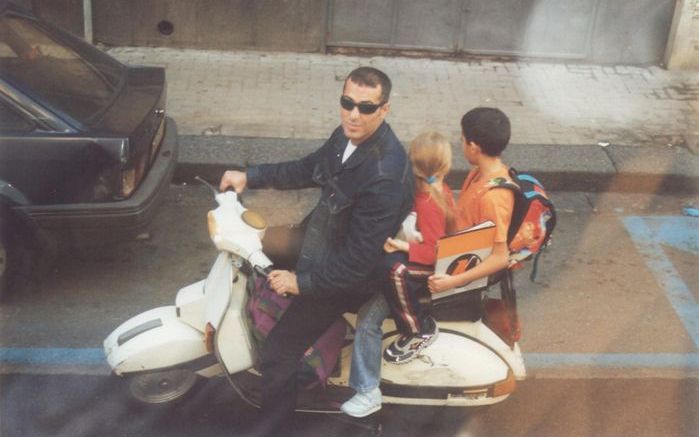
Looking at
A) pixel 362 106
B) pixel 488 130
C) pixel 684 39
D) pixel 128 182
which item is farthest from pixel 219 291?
pixel 684 39

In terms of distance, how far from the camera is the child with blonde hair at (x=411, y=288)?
4121mm

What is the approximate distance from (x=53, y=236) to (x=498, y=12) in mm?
5914

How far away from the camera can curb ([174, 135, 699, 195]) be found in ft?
24.5

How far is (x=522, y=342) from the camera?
5.60 meters

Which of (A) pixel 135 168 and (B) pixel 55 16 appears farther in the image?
(B) pixel 55 16

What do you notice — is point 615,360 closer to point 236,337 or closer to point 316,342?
point 316,342

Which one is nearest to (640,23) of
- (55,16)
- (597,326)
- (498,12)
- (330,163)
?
(498,12)

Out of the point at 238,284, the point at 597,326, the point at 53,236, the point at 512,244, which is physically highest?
the point at 512,244

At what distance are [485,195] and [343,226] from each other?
2.09 feet

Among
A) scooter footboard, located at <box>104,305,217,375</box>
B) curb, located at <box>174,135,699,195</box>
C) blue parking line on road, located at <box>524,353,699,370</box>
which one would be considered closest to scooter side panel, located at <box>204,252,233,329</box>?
scooter footboard, located at <box>104,305,217,375</box>

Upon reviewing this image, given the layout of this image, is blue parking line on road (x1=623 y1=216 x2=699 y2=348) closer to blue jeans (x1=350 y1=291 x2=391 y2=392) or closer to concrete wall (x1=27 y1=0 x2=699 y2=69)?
blue jeans (x1=350 y1=291 x2=391 y2=392)

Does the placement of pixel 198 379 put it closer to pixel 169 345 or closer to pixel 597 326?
pixel 169 345

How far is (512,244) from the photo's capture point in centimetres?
427

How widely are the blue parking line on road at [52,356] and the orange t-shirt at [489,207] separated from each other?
88.7 inches
